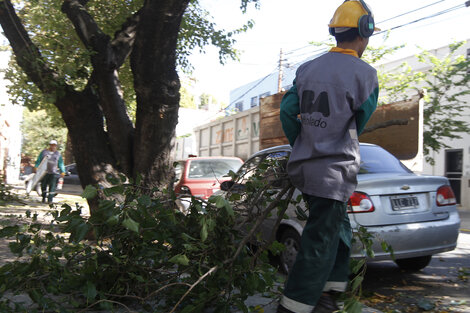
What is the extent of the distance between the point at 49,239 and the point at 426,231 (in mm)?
3538

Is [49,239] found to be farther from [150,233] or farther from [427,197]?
[427,197]

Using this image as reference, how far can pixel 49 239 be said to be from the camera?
3.32 m

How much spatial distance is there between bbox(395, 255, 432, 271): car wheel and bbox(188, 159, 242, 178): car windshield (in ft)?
16.0

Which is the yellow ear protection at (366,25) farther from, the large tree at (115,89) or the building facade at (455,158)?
the building facade at (455,158)

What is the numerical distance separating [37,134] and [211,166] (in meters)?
49.9

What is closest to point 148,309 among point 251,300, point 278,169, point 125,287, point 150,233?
point 125,287

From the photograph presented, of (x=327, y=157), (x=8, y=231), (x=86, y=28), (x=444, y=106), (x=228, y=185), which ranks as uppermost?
(x=444, y=106)

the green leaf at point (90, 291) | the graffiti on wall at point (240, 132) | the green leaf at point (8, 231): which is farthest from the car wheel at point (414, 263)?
the graffiti on wall at point (240, 132)

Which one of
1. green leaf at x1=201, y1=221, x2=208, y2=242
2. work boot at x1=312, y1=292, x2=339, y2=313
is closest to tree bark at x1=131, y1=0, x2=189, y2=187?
green leaf at x1=201, y1=221, x2=208, y2=242

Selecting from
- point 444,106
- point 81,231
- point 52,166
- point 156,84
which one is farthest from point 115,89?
point 444,106

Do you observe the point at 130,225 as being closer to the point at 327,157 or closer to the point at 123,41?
the point at 327,157

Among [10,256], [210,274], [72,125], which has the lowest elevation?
[10,256]

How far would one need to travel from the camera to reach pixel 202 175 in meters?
9.71

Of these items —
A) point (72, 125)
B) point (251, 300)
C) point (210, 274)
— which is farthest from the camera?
point (72, 125)
